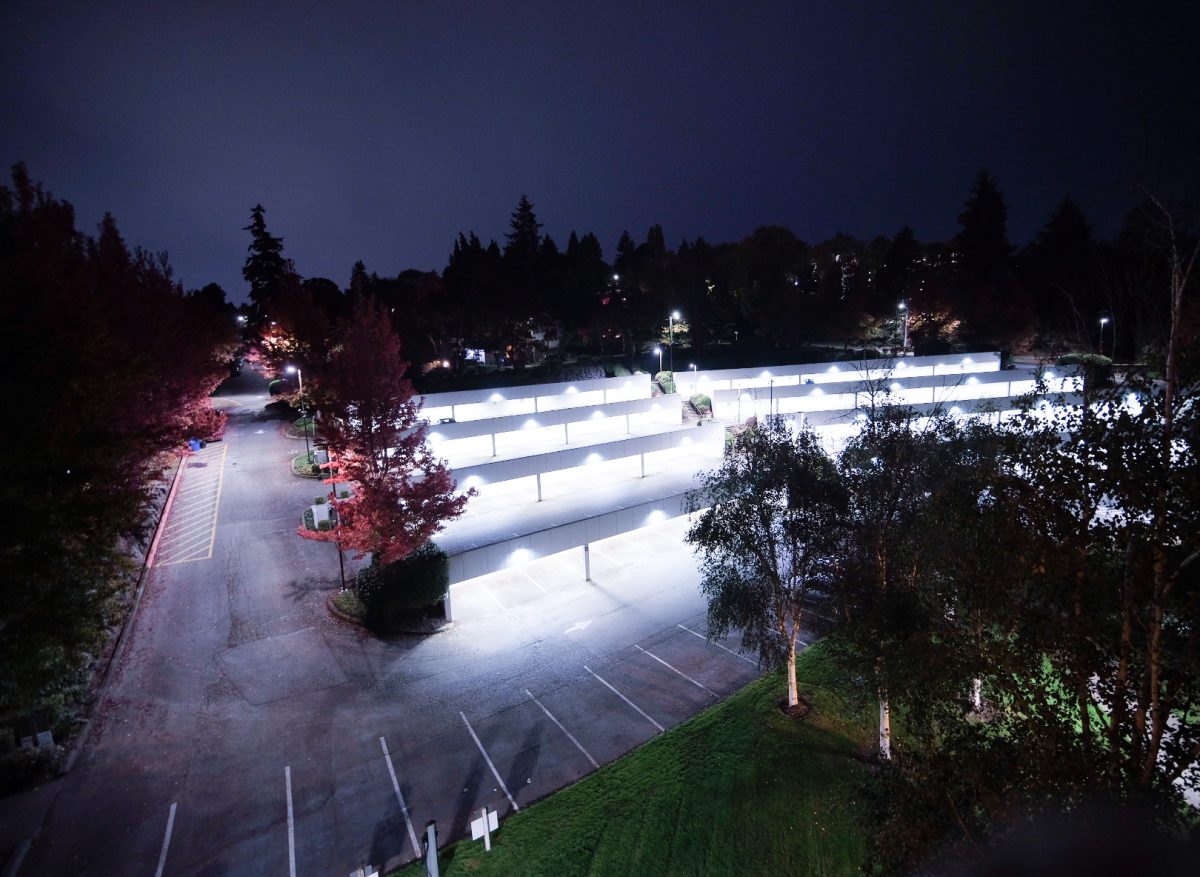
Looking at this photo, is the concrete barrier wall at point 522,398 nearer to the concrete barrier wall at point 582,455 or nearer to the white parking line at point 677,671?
the concrete barrier wall at point 582,455

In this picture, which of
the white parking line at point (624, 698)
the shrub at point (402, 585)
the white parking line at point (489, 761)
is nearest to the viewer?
the white parking line at point (489, 761)

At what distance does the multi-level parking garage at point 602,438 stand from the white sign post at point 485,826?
28.0 ft

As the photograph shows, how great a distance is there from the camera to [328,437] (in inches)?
752

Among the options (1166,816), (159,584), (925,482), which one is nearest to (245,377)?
(159,584)

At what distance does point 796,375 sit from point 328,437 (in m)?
34.9

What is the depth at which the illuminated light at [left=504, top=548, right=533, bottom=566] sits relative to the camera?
19.3 m

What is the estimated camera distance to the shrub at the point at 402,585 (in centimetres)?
1838

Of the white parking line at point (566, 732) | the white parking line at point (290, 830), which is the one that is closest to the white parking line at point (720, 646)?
the white parking line at point (566, 732)

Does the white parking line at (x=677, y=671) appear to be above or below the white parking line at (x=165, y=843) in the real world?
below

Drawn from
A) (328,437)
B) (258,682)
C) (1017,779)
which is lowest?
(258,682)

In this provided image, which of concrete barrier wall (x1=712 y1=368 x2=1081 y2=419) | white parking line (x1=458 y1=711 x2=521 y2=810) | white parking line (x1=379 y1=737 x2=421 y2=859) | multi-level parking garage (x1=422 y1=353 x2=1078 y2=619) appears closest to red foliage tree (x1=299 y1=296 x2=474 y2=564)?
multi-level parking garage (x1=422 y1=353 x2=1078 y2=619)

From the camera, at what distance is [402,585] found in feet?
60.4

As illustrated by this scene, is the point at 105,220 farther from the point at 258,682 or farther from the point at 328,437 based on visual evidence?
the point at 258,682

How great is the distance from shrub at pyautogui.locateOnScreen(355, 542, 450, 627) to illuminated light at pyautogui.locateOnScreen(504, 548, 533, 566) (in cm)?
199
